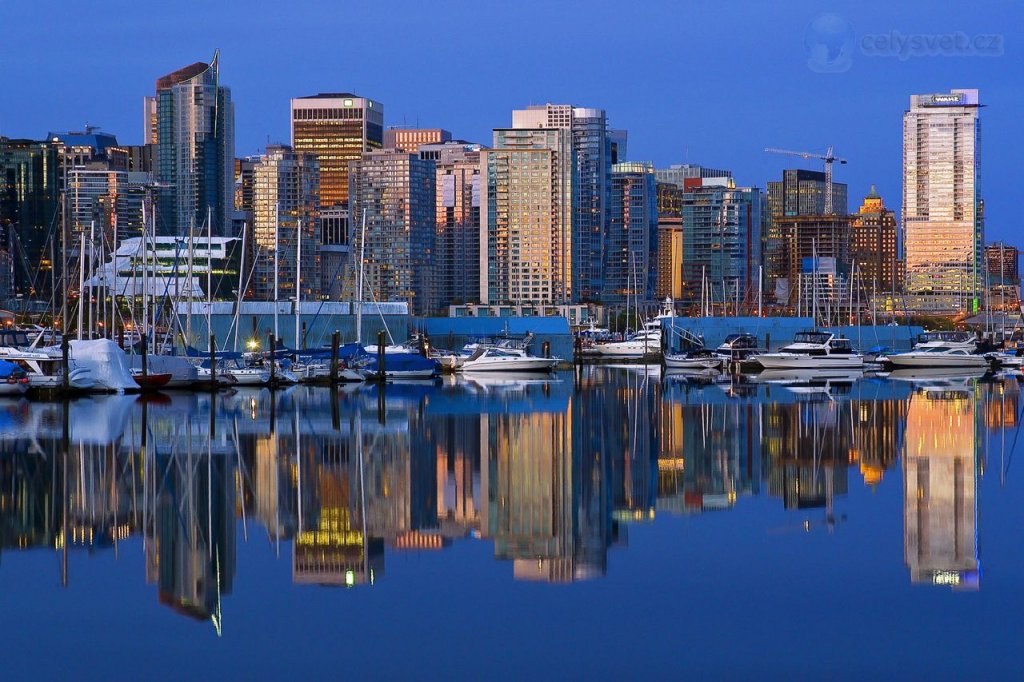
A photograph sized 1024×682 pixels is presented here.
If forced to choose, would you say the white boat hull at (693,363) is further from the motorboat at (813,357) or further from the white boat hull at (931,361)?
the white boat hull at (931,361)

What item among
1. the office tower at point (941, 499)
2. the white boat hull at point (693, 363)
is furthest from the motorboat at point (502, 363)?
the office tower at point (941, 499)

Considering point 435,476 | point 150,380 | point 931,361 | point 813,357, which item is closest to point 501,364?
point 813,357

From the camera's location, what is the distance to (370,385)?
2660 inches

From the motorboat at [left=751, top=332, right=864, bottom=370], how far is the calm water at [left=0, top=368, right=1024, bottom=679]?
1737 inches

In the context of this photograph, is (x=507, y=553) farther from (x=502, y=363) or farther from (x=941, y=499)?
(x=502, y=363)

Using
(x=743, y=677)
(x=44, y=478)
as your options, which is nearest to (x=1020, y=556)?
(x=743, y=677)

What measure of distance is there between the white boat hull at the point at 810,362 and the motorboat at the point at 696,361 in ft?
10.3

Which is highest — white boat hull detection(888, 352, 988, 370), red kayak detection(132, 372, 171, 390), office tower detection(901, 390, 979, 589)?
red kayak detection(132, 372, 171, 390)

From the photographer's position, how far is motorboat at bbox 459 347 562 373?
84.8 m

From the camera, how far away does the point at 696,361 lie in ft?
295

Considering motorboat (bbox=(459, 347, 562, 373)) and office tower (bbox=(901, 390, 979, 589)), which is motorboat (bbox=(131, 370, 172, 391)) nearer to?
office tower (bbox=(901, 390, 979, 589))

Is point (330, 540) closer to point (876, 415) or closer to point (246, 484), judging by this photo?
point (246, 484)

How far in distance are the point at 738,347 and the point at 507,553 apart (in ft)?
242

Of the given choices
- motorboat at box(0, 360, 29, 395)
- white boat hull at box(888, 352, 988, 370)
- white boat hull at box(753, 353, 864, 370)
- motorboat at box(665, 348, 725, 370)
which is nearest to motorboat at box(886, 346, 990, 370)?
white boat hull at box(888, 352, 988, 370)
